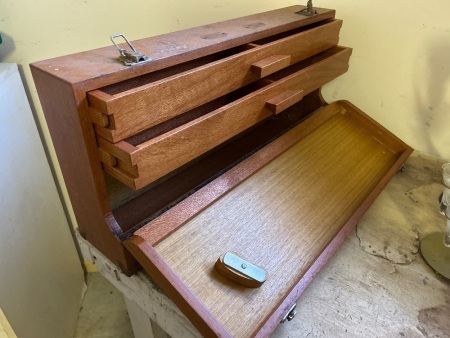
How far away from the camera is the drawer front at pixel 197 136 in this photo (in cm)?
51

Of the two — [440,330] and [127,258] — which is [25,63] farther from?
[440,330]

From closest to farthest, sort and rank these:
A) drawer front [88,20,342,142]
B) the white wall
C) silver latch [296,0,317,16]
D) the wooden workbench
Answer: drawer front [88,20,342,142] → the wooden workbench → silver latch [296,0,317,16] → the white wall

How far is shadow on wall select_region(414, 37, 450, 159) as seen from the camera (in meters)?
0.92

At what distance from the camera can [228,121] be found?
640mm

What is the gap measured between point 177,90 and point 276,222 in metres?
A: 0.29

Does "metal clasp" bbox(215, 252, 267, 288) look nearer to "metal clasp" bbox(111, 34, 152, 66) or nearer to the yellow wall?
"metal clasp" bbox(111, 34, 152, 66)

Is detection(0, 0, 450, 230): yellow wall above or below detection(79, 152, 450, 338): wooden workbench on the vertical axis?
above

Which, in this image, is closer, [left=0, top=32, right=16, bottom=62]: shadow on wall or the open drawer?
the open drawer

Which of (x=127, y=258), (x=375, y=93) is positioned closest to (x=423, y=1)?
(x=375, y=93)

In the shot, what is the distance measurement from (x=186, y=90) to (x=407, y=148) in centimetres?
64

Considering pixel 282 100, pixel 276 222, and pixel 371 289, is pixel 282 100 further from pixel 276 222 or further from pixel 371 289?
pixel 371 289

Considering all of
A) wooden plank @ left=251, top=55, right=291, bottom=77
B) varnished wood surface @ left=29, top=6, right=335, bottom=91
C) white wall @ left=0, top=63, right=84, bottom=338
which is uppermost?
varnished wood surface @ left=29, top=6, right=335, bottom=91

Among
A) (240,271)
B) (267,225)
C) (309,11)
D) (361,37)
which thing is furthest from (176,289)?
(361,37)

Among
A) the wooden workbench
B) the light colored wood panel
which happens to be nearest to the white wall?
the wooden workbench
